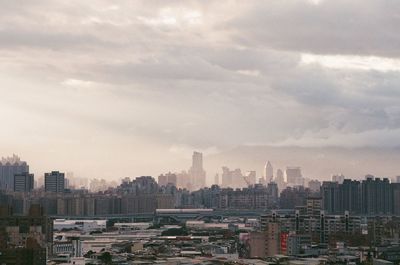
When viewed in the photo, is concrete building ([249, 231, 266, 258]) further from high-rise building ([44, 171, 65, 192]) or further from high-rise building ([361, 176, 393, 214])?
high-rise building ([44, 171, 65, 192])

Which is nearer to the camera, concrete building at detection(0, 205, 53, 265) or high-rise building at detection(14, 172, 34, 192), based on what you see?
concrete building at detection(0, 205, 53, 265)

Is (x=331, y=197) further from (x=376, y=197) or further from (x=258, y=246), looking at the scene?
(x=258, y=246)

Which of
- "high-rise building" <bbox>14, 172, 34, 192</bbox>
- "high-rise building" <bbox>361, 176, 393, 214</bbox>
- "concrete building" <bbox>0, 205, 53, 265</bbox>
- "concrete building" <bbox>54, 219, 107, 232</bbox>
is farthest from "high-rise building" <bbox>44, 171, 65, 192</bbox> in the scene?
"concrete building" <bbox>0, 205, 53, 265</bbox>

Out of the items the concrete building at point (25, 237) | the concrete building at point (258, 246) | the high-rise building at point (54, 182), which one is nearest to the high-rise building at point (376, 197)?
the concrete building at point (258, 246)

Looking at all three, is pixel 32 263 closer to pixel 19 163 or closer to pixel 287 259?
pixel 287 259

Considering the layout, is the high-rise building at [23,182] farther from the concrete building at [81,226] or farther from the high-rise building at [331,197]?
the high-rise building at [331,197]

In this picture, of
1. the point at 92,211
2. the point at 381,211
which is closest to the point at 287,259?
the point at 381,211
